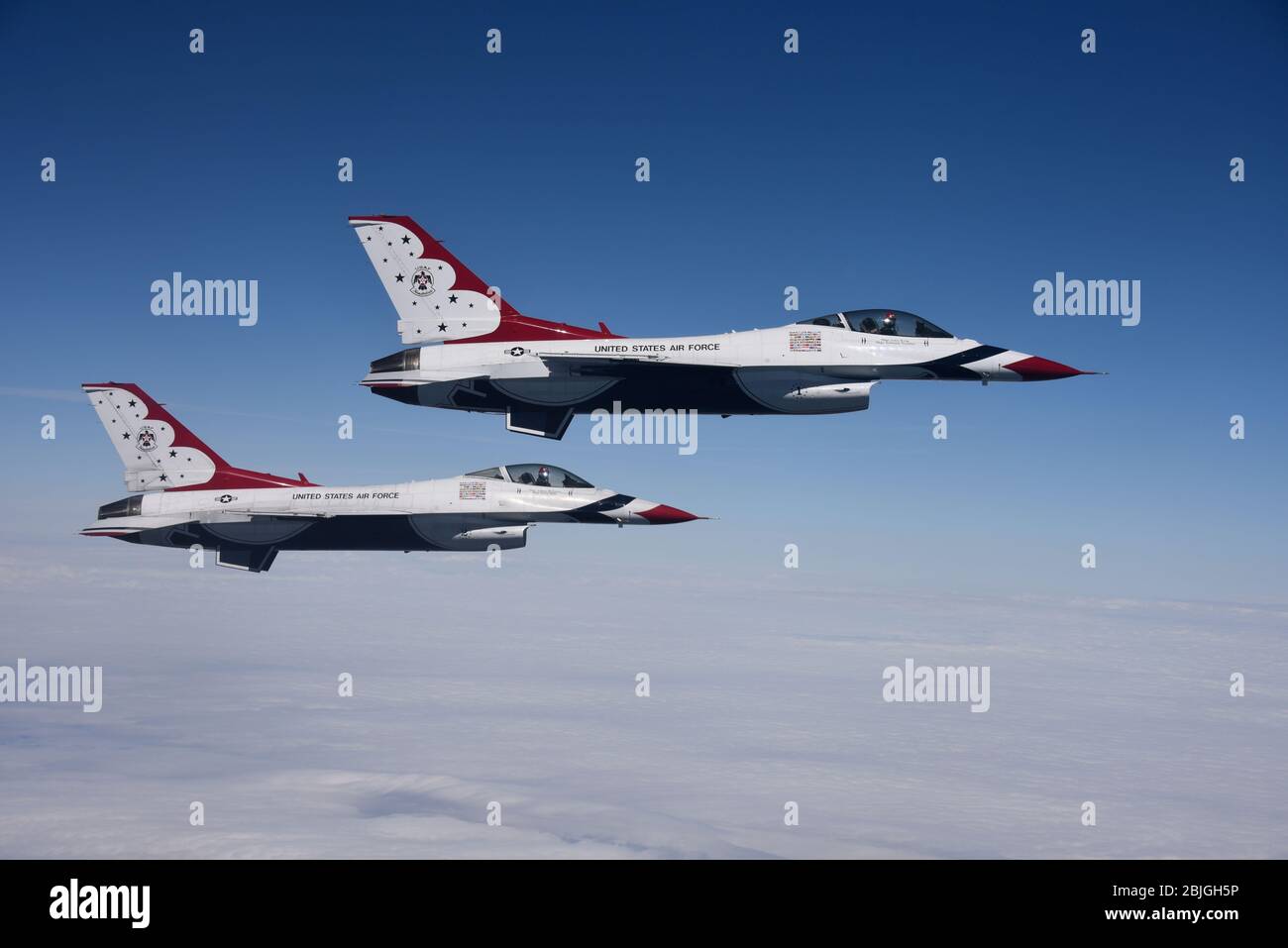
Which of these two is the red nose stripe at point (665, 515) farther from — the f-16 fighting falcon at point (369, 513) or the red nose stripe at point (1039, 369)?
the red nose stripe at point (1039, 369)

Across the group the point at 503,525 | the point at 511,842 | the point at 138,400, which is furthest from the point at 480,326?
the point at 511,842

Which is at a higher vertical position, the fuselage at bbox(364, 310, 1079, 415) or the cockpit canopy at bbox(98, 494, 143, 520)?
the fuselage at bbox(364, 310, 1079, 415)

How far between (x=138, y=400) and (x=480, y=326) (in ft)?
49.9

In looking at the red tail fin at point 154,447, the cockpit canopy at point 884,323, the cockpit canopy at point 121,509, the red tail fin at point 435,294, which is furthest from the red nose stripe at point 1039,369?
the cockpit canopy at point 121,509

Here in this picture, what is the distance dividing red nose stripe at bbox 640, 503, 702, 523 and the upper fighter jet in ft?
13.7

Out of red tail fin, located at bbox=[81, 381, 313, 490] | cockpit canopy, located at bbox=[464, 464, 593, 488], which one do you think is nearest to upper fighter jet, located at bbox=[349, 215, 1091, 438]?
cockpit canopy, located at bbox=[464, 464, 593, 488]

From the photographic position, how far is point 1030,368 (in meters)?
25.4

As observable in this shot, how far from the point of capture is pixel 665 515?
28938 mm

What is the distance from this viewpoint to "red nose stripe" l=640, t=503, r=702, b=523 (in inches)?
1133

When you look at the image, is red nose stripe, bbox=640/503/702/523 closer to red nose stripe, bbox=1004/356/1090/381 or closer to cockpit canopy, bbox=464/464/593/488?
cockpit canopy, bbox=464/464/593/488

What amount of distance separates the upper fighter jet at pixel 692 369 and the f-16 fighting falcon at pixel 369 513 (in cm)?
364

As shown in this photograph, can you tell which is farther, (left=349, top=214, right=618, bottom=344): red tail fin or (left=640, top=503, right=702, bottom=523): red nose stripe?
(left=640, top=503, right=702, bottom=523): red nose stripe

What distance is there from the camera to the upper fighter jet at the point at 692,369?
2547 centimetres

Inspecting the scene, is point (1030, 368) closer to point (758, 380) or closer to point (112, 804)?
point (758, 380)
